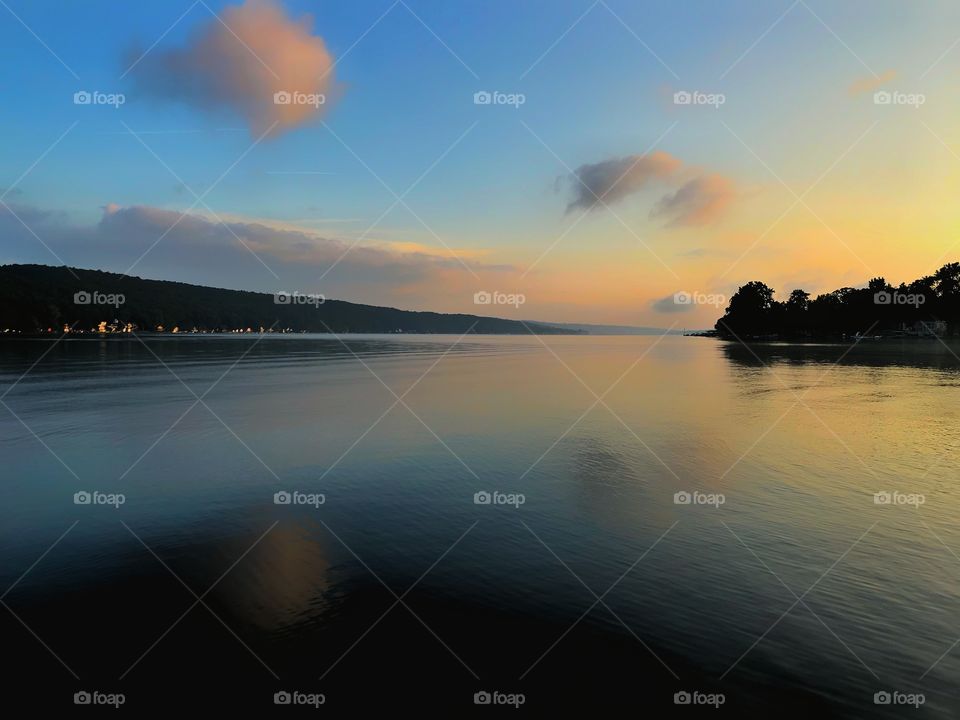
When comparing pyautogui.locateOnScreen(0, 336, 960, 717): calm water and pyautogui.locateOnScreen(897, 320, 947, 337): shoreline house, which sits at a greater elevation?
pyautogui.locateOnScreen(897, 320, 947, 337): shoreline house

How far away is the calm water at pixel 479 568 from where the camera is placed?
8.19 m

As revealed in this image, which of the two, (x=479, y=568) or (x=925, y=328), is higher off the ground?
(x=925, y=328)

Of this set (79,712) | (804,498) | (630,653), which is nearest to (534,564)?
(630,653)

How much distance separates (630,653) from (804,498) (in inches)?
439

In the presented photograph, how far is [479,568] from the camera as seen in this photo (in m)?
11.8

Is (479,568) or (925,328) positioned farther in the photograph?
(925,328)

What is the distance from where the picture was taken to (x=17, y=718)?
725 cm

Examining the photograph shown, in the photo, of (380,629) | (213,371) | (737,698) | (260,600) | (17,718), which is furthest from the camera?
(213,371)

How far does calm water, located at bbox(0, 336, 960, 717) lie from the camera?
8.19 m

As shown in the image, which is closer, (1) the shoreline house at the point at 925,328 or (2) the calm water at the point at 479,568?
(2) the calm water at the point at 479,568

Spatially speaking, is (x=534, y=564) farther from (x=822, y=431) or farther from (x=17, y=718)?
(x=822, y=431)

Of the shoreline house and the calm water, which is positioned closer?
the calm water

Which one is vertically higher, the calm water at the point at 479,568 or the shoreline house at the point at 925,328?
the shoreline house at the point at 925,328

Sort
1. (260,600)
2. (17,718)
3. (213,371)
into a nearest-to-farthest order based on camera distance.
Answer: (17,718) < (260,600) < (213,371)
